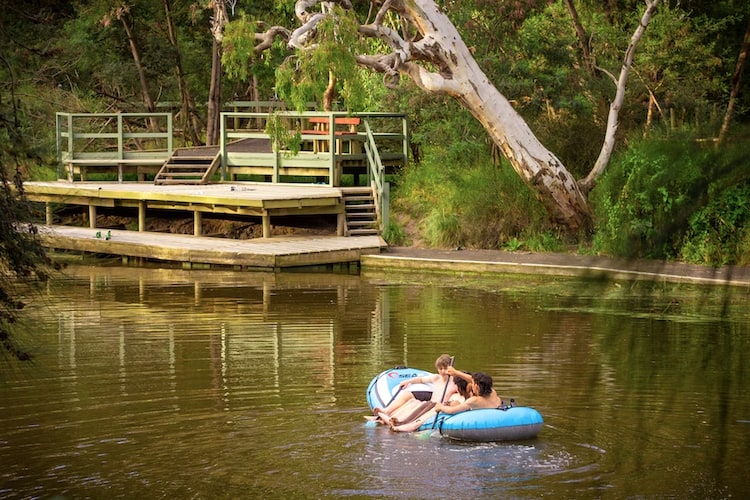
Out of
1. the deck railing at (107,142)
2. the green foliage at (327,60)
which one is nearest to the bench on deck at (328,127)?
the green foliage at (327,60)

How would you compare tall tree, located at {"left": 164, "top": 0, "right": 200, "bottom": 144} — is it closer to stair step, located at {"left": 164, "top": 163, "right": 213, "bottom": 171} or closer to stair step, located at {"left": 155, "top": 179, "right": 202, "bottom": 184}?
stair step, located at {"left": 164, "top": 163, "right": 213, "bottom": 171}

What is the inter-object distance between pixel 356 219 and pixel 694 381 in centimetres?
1165

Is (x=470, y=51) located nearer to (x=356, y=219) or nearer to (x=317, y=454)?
(x=356, y=219)

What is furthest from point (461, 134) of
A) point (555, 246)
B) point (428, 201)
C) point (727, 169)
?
point (727, 169)

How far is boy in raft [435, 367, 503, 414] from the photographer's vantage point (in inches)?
399

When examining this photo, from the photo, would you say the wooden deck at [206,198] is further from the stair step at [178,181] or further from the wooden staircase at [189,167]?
the wooden staircase at [189,167]

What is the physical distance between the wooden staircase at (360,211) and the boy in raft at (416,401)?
12138mm

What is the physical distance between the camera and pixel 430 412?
33.9ft

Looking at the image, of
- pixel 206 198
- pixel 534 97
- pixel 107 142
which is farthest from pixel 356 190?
pixel 107 142

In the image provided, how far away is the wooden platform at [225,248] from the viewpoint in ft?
68.1

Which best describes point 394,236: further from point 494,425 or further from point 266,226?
point 494,425

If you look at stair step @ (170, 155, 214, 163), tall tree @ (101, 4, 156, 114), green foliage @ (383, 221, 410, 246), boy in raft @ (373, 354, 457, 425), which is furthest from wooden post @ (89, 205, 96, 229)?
boy in raft @ (373, 354, 457, 425)

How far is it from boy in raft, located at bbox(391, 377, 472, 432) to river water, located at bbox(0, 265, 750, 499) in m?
0.08

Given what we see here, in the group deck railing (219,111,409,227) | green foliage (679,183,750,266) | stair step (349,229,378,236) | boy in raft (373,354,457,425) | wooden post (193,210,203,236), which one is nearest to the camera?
boy in raft (373,354,457,425)
